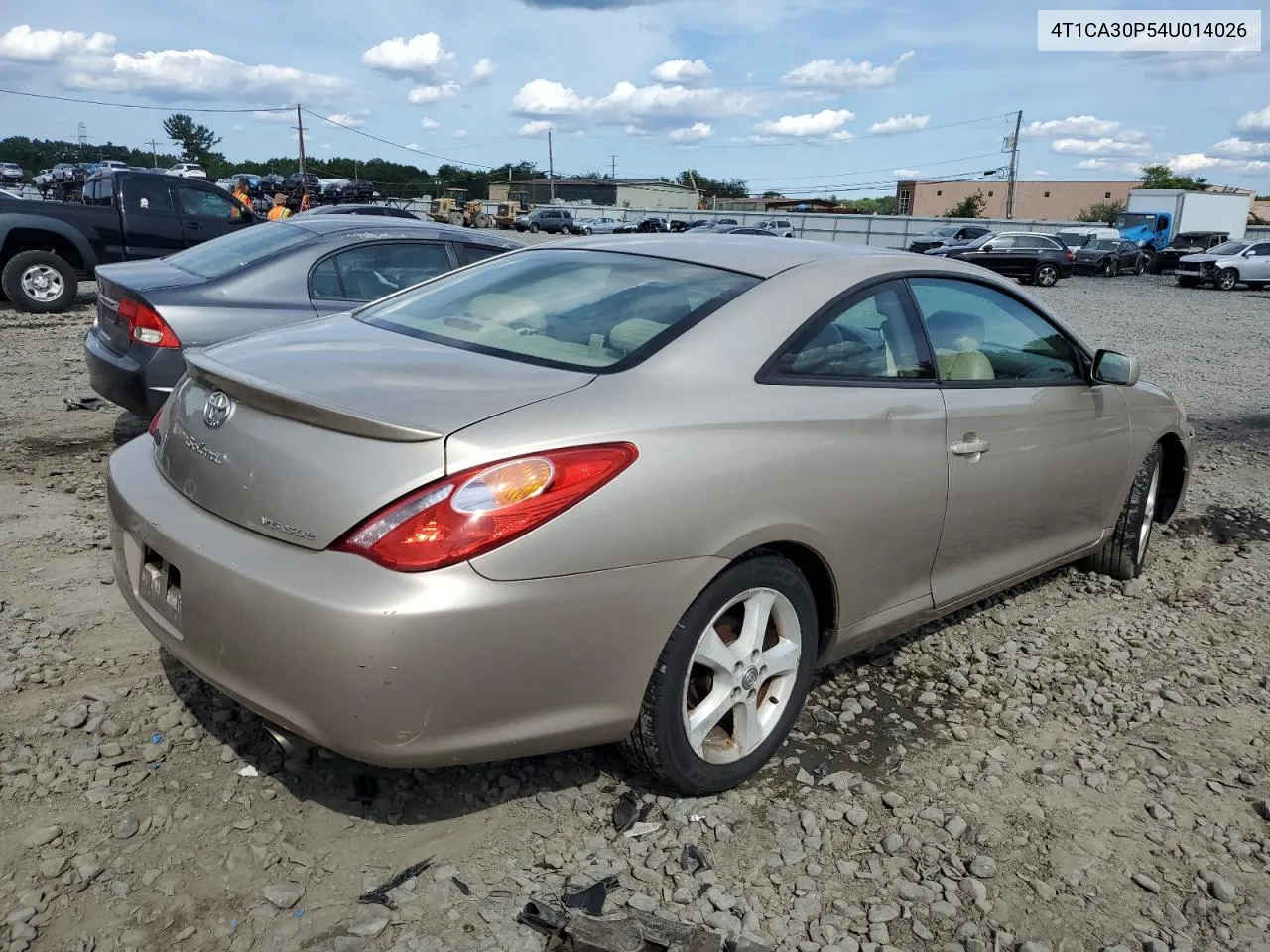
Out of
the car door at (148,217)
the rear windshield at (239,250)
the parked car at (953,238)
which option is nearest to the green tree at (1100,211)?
the parked car at (953,238)

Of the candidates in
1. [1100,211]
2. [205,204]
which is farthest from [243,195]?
[1100,211]

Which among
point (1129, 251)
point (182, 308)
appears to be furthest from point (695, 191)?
point (182, 308)

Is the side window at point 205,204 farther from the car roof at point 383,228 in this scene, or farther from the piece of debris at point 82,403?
the car roof at point 383,228

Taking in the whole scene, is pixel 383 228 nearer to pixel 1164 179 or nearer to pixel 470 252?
pixel 470 252

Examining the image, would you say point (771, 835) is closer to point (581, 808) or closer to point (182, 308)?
point (581, 808)

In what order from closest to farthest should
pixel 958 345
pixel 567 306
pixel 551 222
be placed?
pixel 567 306 → pixel 958 345 → pixel 551 222

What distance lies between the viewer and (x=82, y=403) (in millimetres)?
7125

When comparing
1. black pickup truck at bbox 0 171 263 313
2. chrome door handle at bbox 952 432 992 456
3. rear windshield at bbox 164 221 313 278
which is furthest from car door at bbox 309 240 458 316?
black pickup truck at bbox 0 171 263 313

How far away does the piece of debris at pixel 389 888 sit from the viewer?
7.68 feet

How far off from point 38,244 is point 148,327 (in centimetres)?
753

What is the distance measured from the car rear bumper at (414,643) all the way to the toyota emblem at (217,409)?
228 mm

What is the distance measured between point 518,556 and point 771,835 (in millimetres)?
1139

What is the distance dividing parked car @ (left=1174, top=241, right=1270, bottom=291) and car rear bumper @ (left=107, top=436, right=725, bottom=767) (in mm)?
32323

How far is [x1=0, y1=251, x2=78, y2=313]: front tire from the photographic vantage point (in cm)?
1114
